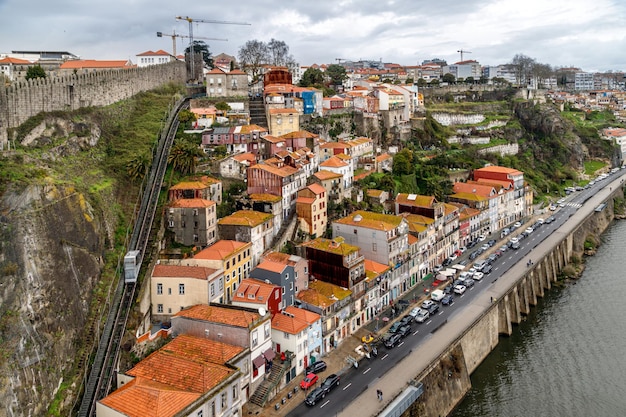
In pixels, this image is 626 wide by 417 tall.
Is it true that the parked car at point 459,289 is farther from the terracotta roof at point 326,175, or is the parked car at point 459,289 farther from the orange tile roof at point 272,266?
the orange tile roof at point 272,266

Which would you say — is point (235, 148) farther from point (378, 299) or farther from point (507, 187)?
point (507, 187)

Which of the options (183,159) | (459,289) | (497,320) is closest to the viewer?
(497,320)

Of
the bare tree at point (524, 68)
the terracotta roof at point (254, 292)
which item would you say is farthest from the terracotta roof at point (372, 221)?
the bare tree at point (524, 68)

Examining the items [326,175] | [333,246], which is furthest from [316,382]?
[326,175]

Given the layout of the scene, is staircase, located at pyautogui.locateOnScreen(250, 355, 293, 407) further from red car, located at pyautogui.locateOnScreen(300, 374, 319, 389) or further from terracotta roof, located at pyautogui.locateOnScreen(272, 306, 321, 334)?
terracotta roof, located at pyautogui.locateOnScreen(272, 306, 321, 334)

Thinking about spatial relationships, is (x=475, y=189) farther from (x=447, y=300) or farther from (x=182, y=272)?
(x=182, y=272)

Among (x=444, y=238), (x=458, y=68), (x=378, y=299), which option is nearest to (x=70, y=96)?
(x=378, y=299)
